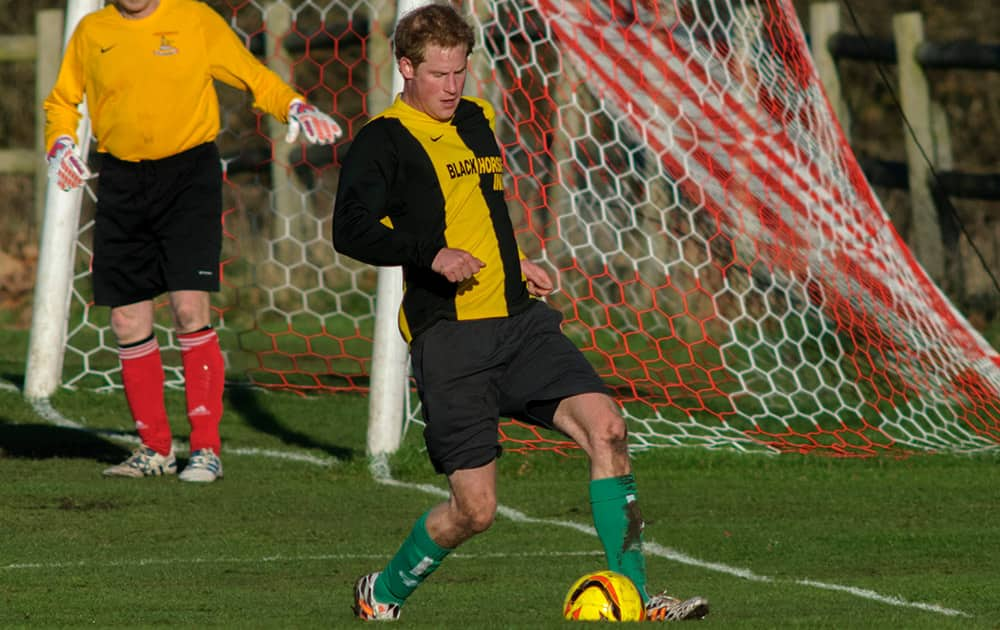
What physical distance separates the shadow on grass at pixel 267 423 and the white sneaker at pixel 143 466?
2.92ft

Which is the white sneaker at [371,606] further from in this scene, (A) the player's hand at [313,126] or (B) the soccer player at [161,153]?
(B) the soccer player at [161,153]

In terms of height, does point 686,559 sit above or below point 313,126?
below

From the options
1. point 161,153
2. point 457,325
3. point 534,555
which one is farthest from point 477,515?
point 161,153

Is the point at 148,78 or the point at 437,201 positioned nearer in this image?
the point at 437,201

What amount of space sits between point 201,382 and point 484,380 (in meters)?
3.00

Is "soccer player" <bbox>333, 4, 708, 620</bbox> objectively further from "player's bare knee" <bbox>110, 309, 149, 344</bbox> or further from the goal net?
the goal net

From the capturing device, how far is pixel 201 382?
322 inches

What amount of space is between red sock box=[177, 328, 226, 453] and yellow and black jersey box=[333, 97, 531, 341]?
274 cm

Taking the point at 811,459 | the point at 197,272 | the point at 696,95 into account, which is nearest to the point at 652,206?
the point at 696,95

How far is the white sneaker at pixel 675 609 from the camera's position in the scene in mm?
5145

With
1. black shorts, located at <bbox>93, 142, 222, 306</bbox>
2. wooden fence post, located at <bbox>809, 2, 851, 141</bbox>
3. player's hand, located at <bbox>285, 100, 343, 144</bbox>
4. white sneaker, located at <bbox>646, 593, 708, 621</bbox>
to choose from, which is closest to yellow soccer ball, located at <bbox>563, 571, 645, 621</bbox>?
white sneaker, located at <bbox>646, 593, 708, 621</bbox>

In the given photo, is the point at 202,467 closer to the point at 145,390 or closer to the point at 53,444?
the point at 145,390

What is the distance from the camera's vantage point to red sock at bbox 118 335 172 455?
324 inches

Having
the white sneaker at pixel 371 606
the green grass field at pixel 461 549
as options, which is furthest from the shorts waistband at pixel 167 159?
the white sneaker at pixel 371 606
